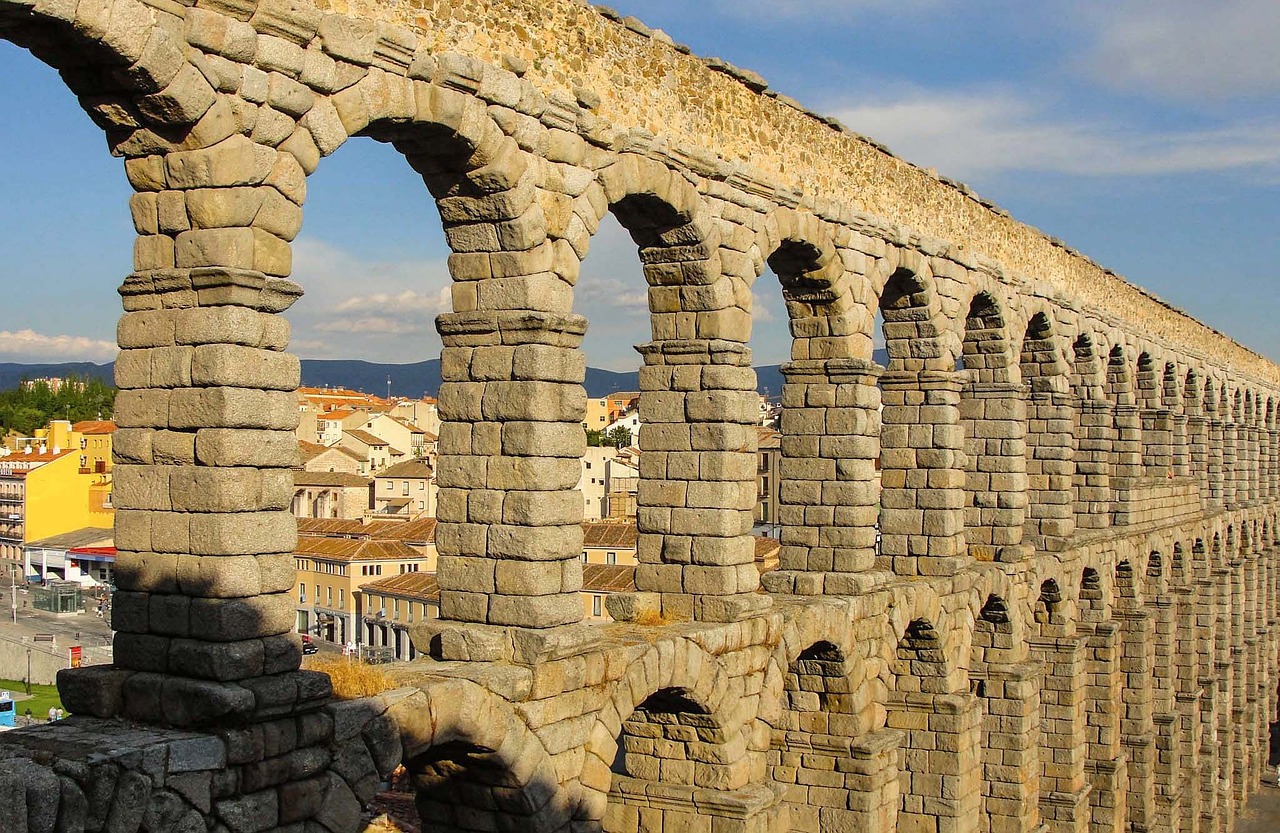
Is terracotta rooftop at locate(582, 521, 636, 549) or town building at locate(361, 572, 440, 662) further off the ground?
terracotta rooftop at locate(582, 521, 636, 549)

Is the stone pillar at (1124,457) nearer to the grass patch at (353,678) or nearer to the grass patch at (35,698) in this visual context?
the grass patch at (353,678)

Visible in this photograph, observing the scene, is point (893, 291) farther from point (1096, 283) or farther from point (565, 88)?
point (1096, 283)

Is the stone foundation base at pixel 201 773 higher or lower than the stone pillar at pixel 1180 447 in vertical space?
lower

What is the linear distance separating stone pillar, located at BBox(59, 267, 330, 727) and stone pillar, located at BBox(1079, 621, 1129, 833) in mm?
17843

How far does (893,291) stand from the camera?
704 inches

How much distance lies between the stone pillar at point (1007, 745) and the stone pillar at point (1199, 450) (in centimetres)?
1517

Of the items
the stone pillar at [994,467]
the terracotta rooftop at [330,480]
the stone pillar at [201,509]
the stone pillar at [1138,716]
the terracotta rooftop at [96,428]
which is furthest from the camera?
the terracotta rooftop at [96,428]

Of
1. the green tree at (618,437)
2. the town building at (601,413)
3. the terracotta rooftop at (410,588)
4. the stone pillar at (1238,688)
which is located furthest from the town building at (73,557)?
the town building at (601,413)

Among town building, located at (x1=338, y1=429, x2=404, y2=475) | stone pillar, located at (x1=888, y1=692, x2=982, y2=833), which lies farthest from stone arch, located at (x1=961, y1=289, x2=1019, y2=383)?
town building, located at (x1=338, y1=429, x2=404, y2=475)

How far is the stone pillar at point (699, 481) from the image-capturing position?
41.9 feet

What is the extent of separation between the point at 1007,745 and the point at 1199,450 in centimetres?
1655

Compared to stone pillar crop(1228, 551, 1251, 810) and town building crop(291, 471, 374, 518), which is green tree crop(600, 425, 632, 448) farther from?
stone pillar crop(1228, 551, 1251, 810)

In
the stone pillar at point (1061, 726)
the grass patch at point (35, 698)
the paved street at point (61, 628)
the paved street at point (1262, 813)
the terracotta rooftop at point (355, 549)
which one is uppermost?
the terracotta rooftop at point (355, 549)

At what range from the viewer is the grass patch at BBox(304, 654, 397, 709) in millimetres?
8992
